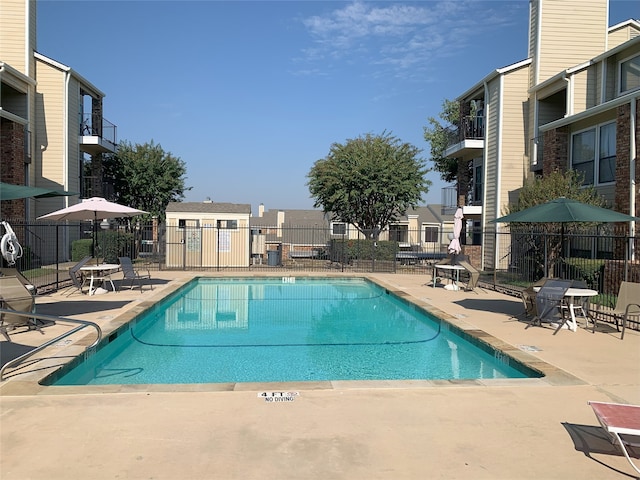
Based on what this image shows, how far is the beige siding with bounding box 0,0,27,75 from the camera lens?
20.0m

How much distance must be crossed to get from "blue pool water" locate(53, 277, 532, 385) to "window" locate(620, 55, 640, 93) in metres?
10.3

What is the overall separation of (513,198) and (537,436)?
691 inches

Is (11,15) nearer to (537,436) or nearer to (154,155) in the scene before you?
(154,155)

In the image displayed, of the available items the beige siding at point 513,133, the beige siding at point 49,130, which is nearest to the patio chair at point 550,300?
the beige siding at point 513,133

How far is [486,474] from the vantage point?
328 centimetres

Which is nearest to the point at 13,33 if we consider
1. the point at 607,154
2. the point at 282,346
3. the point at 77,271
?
the point at 77,271

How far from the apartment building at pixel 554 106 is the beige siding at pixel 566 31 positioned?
1.4 inches

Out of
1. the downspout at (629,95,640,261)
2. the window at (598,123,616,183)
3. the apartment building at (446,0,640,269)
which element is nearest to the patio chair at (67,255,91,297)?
the apartment building at (446,0,640,269)

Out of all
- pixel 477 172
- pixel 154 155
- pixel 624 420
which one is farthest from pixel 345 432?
pixel 154 155

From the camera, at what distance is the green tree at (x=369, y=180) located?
85.0 feet

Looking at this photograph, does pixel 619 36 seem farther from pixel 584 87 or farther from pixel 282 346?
pixel 282 346

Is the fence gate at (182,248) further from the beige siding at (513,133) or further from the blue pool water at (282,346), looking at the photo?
the beige siding at (513,133)

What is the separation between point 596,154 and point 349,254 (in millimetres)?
11929

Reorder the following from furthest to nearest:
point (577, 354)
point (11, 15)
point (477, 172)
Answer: point (477, 172) < point (11, 15) < point (577, 354)
